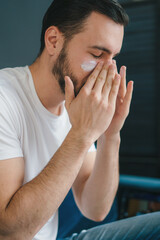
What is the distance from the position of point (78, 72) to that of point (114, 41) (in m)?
0.17

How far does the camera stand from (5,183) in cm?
77

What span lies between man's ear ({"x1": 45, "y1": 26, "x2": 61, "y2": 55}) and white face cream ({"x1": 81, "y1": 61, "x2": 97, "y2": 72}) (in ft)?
0.47

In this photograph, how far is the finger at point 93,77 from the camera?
3.09ft

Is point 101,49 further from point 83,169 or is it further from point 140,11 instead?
point 140,11

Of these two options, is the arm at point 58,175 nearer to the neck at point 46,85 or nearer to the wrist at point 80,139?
the wrist at point 80,139

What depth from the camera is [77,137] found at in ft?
2.86

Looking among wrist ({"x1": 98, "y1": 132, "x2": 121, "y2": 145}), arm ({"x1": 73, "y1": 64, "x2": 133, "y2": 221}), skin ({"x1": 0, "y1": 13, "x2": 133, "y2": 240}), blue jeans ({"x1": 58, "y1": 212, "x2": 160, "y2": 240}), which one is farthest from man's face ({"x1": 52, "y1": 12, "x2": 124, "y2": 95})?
blue jeans ({"x1": 58, "y1": 212, "x2": 160, "y2": 240})

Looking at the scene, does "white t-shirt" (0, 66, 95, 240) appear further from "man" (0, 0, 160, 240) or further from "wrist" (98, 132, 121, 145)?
"wrist" (98, 132, 121, 145)

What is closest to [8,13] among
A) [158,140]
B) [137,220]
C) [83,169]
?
[83,169]

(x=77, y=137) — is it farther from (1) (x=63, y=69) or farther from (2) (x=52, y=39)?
(2) (x=52, y=39)

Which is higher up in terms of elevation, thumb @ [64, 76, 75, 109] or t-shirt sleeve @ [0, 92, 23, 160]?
thumb @ [64, 76, 75, 109]

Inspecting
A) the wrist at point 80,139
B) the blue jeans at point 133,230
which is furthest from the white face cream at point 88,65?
the blue jeans at point 133,230

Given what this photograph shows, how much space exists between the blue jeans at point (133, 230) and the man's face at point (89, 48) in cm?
52

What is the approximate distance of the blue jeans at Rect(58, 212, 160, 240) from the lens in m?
0.96
